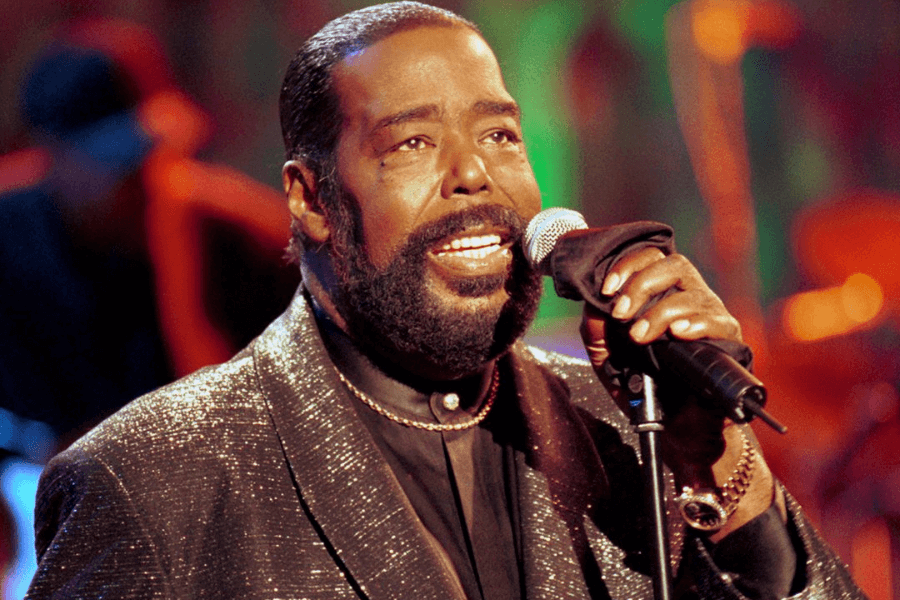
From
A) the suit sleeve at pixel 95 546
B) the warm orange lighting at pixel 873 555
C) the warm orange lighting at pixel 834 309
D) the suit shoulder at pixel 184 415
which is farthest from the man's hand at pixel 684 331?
the warm orange lighting at pixel 834 309

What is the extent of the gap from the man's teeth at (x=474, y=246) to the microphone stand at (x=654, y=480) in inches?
22.7

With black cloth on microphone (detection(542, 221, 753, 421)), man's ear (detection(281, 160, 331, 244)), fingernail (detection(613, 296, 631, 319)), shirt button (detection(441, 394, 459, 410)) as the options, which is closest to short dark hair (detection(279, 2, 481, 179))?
man's ear (detection(281, 160, 331, 244))

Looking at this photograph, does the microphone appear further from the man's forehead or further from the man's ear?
the man's ear

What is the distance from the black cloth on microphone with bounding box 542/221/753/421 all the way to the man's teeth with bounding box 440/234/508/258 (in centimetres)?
42

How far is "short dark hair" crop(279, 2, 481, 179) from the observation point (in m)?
2.23

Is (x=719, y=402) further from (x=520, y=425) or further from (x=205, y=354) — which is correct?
(x=205, y=354)

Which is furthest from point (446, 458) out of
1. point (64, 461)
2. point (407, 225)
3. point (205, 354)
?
point (205, 354)

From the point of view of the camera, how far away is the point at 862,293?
17.6 feet

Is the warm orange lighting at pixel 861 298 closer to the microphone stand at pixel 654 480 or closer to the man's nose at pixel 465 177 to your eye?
the man's nose at pixel 465 177

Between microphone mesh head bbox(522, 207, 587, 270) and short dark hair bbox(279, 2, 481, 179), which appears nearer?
microphone mesh head bbox(522, 207, 587, 270)

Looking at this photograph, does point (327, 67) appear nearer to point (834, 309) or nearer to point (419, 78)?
point (419, 78)

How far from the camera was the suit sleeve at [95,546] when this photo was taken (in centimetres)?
178

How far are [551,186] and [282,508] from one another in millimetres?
3113

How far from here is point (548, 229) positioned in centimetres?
177
